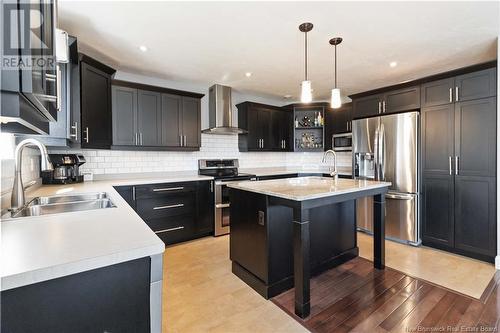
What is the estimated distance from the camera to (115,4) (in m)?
1.93

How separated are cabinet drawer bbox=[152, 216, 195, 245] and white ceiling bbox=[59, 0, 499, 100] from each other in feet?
6.91

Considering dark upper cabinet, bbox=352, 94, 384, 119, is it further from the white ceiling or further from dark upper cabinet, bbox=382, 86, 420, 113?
the white ceiling

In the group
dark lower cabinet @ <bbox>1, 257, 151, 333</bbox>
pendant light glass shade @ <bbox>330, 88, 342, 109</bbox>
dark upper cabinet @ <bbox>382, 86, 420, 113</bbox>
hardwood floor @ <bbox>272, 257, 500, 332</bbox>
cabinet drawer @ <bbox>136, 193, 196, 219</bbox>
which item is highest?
dark upper cabinet @ <bbox>382, 86, 420, 113</bbox>

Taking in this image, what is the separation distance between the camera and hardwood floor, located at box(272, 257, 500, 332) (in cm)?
174

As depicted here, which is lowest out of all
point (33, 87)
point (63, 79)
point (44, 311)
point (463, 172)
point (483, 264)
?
point (483, 264)

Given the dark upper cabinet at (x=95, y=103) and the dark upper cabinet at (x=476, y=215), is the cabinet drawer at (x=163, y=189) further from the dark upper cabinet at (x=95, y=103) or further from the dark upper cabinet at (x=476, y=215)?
the dark upper cabinet at (x=476, y=215)

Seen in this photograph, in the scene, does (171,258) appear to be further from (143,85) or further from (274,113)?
(274,113)

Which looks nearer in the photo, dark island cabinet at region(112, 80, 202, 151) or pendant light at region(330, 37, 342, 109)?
pendant light at region(330, 37, 342, 109)

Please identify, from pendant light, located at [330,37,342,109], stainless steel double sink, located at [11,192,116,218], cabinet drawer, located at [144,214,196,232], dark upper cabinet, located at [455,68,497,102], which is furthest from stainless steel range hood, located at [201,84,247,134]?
dark upper cabinet, located at [455,68,497,102]

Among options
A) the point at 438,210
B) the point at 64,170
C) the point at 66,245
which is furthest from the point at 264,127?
the point at 66,245

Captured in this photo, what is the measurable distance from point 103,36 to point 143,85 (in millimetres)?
998

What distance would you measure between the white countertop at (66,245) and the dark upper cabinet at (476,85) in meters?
3.70

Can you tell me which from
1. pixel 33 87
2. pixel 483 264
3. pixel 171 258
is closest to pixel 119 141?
pixel 171 258

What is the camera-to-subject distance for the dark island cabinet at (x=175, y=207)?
310cm
